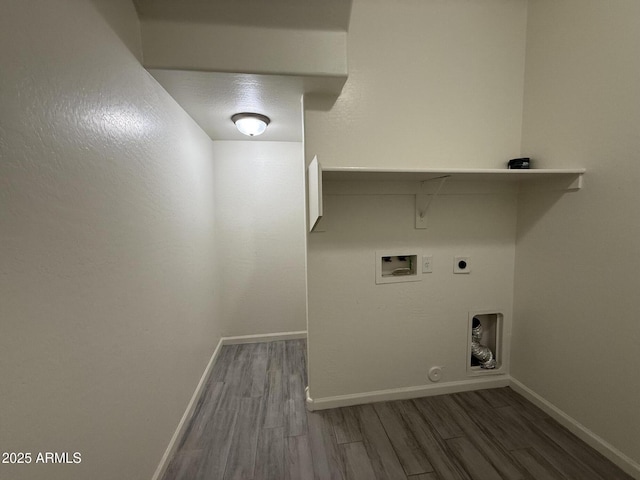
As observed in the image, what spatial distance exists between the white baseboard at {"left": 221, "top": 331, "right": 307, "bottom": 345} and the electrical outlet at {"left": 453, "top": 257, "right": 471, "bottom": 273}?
174 cm

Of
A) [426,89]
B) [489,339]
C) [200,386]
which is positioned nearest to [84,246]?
[200,386]

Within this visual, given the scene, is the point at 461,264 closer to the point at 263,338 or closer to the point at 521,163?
the point at 521,163

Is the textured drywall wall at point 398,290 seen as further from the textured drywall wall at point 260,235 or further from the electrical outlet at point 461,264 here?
the textured drywall wall at point 260,235

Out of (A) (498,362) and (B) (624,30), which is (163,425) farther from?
(B) (624,30)

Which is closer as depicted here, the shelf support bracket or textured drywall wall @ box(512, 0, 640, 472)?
→ textured drywall wall @ box(512, 0, 640, 472)

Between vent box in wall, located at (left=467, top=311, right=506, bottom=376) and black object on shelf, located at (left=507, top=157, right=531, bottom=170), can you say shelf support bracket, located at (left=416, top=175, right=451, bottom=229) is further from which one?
vent box in wall, located at (left=467, top=311, right=506, bottom=376)

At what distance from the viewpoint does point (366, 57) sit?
5.27ft

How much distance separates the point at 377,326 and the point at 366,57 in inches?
68.8

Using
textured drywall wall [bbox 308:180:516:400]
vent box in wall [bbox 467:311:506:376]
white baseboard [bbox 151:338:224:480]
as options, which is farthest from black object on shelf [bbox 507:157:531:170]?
white baseboard [bbox 151:338:224:480]

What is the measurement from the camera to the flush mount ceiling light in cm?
185

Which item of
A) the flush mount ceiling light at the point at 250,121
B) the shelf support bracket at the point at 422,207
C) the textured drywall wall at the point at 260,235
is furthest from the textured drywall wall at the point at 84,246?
the shelf support bracket at the point at 422,207

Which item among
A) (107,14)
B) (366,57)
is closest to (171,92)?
(107,14)

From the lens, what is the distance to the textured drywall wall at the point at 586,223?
1251mm

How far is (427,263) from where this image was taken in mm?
1800
